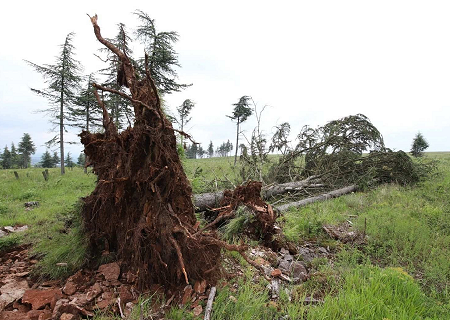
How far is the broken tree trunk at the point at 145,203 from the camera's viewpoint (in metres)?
2.50

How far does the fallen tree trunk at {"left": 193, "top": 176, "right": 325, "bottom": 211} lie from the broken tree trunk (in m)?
1.88

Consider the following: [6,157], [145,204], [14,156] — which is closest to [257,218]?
[145,204]

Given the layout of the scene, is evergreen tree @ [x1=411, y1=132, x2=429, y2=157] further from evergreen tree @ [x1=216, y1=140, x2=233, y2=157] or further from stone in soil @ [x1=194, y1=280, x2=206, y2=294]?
evergreen tree @ [x1=216, y1=140, x2=233, y2=157]

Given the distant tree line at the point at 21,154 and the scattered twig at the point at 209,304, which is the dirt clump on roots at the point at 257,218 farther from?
the distant tree line at the point at 21,154

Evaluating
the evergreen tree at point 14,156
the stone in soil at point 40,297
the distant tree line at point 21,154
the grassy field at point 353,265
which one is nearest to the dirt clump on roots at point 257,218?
the grassy field at point 353,265

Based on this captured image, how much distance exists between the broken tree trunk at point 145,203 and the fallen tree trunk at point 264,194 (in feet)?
6.15

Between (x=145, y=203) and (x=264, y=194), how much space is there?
5.15 metres

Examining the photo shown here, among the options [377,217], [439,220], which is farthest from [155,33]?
[439,220]

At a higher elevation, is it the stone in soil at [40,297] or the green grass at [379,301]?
the stone in soil at [40,297]

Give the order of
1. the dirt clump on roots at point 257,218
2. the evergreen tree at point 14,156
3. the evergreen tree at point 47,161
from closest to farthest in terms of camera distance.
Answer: the dirt clump on roots at point 257,218, the evergreen tree at point 47,161, the evergreen tree at point 14,156

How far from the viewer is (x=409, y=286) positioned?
2652mm

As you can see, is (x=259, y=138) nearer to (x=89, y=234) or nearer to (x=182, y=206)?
(x=182, y=206)

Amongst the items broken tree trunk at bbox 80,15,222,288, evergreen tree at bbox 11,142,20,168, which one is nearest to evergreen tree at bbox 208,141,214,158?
evergreen tree at bbox 11,142,20,168

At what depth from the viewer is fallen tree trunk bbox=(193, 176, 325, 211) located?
17.7ft
